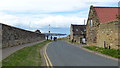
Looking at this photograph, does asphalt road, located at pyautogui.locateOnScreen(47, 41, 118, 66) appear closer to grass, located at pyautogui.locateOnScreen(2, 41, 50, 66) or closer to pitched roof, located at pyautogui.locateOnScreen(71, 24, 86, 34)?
grass, located at pyautogui.locateOnScreen(2, 41, 50, 66)

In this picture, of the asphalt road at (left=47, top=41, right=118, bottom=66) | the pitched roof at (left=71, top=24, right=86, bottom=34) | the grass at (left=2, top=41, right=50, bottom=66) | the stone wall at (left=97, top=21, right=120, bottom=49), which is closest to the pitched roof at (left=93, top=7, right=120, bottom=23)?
the stone wall at (left=97, top=21, right=120, bottom=49)

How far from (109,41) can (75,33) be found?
212 feet

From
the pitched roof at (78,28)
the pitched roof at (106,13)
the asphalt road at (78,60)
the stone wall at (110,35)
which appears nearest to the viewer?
the asphalt road at (78,60)

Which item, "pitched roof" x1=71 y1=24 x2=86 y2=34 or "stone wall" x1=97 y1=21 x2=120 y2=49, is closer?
"stone wall" x1=97 y1=21 x2=120 y2=49

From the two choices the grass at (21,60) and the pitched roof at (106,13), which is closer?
the grass at (21,60)

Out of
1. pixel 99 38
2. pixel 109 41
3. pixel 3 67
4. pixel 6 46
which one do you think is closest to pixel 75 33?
pixel 99 38

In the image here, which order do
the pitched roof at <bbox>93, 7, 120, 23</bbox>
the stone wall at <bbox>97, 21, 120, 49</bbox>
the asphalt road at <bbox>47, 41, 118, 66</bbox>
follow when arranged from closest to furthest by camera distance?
the asphalt road at <bbox>47, 41, 118, 66</bbox>, the stone wall at <bbox>97, 21, 120, 49</bbox>, the pitched roof at <bbox>93, 7, 120, 23</bbox>

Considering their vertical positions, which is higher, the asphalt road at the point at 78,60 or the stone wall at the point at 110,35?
the stone wall at the point at 110,35

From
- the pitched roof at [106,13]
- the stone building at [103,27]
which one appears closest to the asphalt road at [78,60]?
the stone building at [103,27]

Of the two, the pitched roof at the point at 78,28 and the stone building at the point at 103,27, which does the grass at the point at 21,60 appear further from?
the pitched roof at the point at 78,28

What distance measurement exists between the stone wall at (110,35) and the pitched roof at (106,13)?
4907 millimetres

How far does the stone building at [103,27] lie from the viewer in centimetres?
3052

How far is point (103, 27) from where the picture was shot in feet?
118

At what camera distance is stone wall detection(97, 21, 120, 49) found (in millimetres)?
29812
